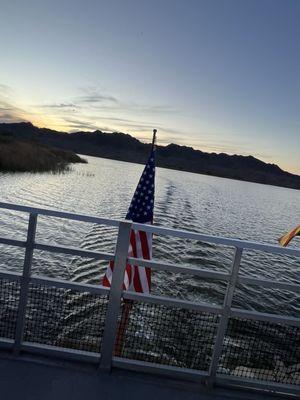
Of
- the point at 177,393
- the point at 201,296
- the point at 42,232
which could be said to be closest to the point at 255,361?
the point at 201,296

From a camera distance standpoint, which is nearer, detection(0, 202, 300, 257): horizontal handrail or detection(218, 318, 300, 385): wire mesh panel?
detection(0, 202, 300, 257): horizontal handrail

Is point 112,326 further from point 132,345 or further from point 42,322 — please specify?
point 42,322

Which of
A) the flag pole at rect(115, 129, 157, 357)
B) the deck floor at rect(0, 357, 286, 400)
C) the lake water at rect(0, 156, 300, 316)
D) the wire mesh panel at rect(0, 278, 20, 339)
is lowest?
the lake water at rect(0, 156, 300, 316)

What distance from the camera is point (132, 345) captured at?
8.75m

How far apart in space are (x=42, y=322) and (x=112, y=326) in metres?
6.00

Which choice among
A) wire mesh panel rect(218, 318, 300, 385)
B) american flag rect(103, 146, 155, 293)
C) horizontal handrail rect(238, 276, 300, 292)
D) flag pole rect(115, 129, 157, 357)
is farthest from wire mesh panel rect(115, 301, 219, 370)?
horizontal handrail rect(238, 276, 300, 292)

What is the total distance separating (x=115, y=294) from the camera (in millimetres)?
3801

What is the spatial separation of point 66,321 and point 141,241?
5417 mm

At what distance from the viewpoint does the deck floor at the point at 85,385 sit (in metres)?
3.44

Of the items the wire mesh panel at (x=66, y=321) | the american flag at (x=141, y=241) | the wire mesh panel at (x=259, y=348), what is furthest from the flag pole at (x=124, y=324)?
the wire mesh panel at (x=259, y=348)

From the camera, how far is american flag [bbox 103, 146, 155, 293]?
199 inches

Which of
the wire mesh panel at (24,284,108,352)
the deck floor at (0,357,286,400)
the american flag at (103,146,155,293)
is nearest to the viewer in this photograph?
the deck floor at (0,357,286,400)

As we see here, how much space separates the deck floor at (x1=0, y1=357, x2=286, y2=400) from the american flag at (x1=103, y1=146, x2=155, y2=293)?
109 cm

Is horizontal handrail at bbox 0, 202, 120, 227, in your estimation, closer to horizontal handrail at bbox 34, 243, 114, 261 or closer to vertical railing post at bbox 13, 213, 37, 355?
vertical railing post at bbox 13, 213, 37, 355
